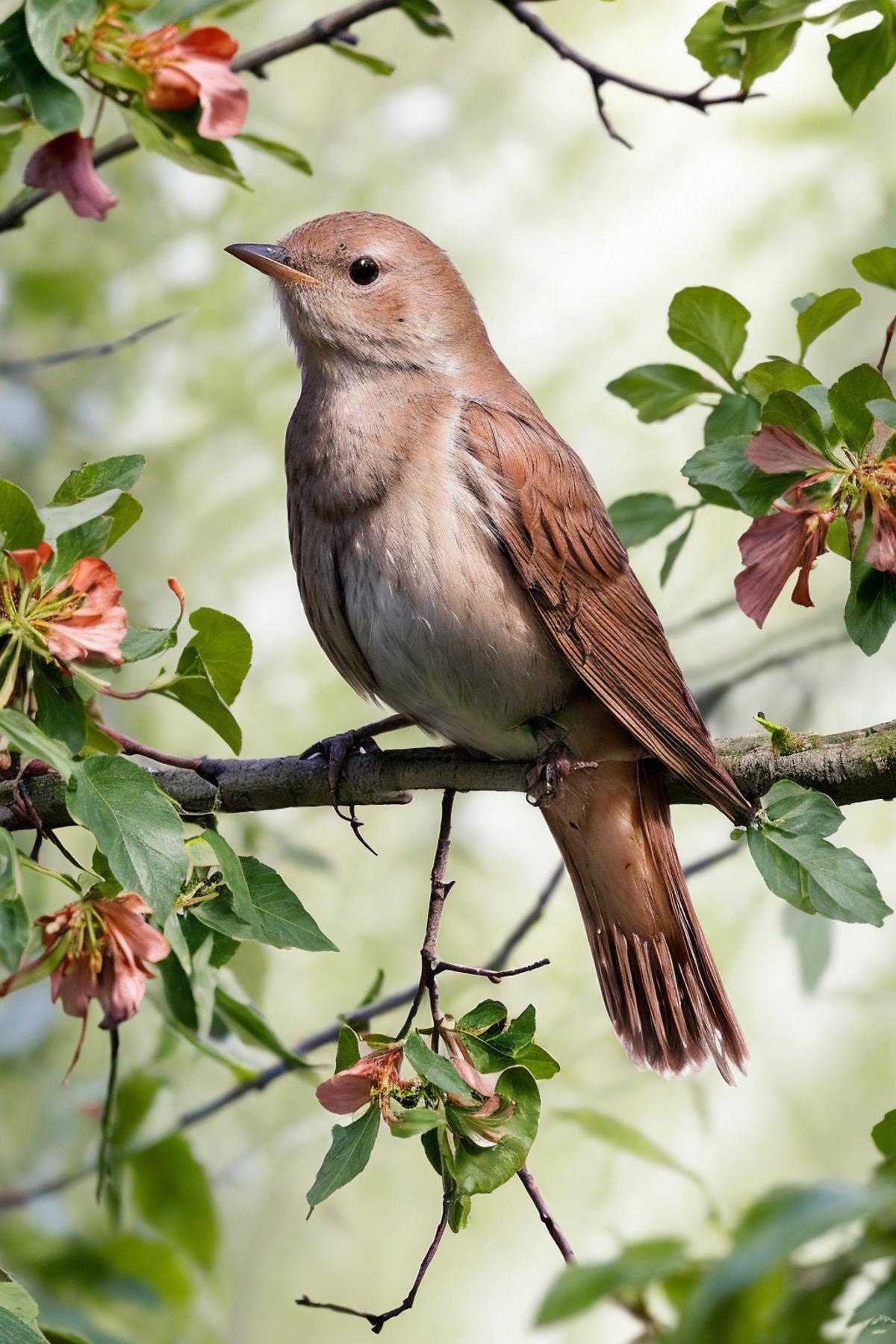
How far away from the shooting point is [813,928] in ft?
11.1

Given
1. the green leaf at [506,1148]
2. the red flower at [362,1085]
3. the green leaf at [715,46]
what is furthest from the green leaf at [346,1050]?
the green leaf at [715,46]

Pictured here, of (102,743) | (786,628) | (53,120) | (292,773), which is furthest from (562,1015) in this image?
(53,120)

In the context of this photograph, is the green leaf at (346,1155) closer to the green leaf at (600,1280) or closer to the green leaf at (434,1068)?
the green leaf at (434,1068)

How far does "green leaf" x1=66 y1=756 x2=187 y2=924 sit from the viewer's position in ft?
5.07

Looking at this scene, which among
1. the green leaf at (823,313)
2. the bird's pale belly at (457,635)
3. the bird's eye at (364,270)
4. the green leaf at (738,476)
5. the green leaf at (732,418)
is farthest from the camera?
the bird's eye at (364,270)

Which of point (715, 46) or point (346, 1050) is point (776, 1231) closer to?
point (346, 1050)

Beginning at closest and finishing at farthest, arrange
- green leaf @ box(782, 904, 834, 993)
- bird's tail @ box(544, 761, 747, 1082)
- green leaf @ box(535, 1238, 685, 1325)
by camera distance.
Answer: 1. green leaf @ box(535, 1238, 685, 1325)
2. bird's tail @ box(544, 761, 747, 1082)
3. green leaf @ box(782, 904, 834, 993)

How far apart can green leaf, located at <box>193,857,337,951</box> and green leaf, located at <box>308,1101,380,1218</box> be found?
21 centimetres

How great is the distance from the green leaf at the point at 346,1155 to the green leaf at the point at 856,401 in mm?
1032

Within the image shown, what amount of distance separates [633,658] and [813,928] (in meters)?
1.06

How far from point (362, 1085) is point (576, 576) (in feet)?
3.99

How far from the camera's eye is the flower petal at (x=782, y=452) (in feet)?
6.12

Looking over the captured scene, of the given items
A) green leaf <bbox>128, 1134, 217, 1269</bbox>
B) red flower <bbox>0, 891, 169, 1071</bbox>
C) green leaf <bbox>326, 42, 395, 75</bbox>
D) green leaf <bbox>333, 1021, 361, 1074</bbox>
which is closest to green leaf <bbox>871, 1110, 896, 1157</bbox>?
green leaf <bbox>333, 1021, 361, 1074</bbox>

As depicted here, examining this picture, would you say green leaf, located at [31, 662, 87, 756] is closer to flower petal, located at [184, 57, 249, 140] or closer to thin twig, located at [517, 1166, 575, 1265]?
thin twig, located at [517, 1166, 575, 1265]
